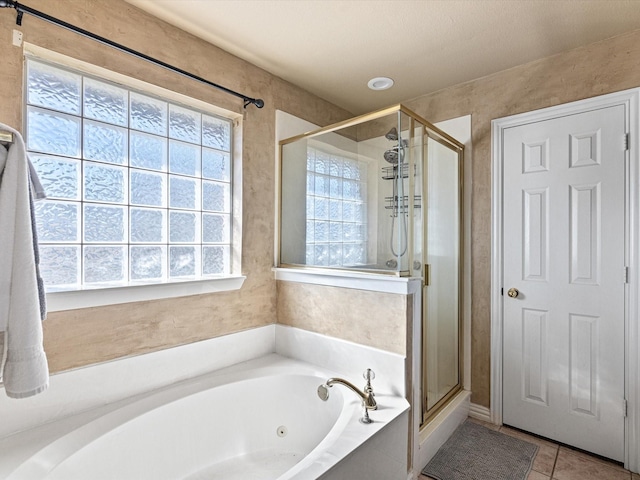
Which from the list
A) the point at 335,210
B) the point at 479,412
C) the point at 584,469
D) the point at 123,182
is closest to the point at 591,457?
the point at 584,469

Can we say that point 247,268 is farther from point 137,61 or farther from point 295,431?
point 137,61

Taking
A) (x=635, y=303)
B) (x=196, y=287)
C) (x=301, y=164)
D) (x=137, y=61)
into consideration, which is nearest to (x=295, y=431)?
(x=196, y=287)

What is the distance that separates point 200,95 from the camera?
6.59ft

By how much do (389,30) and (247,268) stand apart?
1.63 m

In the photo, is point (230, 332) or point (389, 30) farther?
point (230, 332)

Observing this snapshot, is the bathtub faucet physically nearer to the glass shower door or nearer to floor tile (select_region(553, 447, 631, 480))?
the glass shower door

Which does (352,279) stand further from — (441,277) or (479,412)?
(479,412)

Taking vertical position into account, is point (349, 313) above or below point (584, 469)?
above

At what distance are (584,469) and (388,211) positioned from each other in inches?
70.4

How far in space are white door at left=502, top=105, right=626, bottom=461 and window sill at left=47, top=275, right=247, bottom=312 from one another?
1.87m

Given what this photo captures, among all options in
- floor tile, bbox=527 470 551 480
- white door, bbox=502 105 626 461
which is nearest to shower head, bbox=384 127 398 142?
white door, bbox=502 105 626 461

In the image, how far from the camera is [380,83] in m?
2.50

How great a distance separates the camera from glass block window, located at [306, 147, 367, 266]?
207cm

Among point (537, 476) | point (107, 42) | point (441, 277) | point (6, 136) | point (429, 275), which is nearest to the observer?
point (6, 136)
